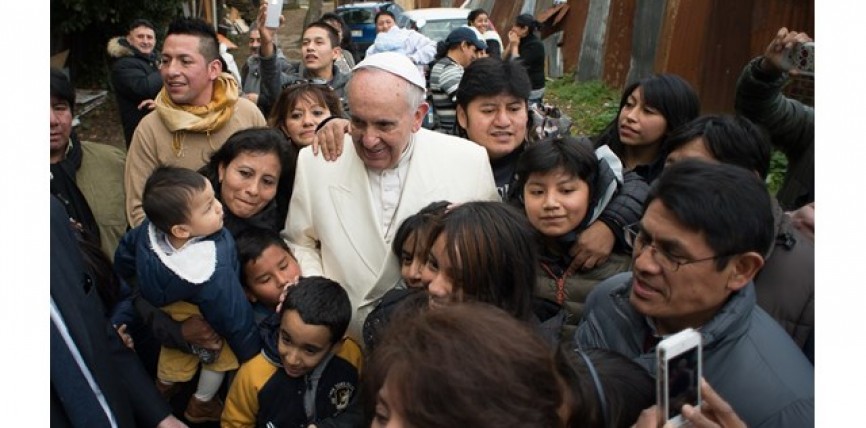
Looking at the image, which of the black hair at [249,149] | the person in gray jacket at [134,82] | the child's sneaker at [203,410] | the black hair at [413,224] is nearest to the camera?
the black hair at [413,224]

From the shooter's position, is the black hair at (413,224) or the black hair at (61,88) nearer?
the black hair at (413,224)

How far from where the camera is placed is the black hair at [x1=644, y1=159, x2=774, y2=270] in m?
1.98

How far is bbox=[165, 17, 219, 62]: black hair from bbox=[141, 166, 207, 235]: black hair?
3.92 ft

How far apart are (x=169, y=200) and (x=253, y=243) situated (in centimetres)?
41

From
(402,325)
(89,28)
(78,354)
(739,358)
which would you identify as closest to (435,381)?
(402,325)

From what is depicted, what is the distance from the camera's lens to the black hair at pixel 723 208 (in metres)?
1.98

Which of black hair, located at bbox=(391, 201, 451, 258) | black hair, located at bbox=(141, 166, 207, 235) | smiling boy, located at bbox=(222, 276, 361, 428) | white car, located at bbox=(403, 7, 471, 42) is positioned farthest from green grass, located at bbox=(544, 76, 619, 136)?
black hair, located at bbox=(141, 166, 207, 235)

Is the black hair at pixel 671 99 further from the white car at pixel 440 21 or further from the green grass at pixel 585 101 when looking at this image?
the white car at pixel 440 21

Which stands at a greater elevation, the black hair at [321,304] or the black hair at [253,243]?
the black hair at [253,243]

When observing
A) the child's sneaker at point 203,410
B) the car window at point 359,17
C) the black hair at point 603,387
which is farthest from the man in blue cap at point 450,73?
the car window at point 359,17

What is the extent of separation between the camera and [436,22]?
1406 cm

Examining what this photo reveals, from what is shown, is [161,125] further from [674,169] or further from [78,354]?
[674,169]

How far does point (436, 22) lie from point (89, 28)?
6.08 m

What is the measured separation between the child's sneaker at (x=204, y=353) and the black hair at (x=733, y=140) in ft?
6.81
